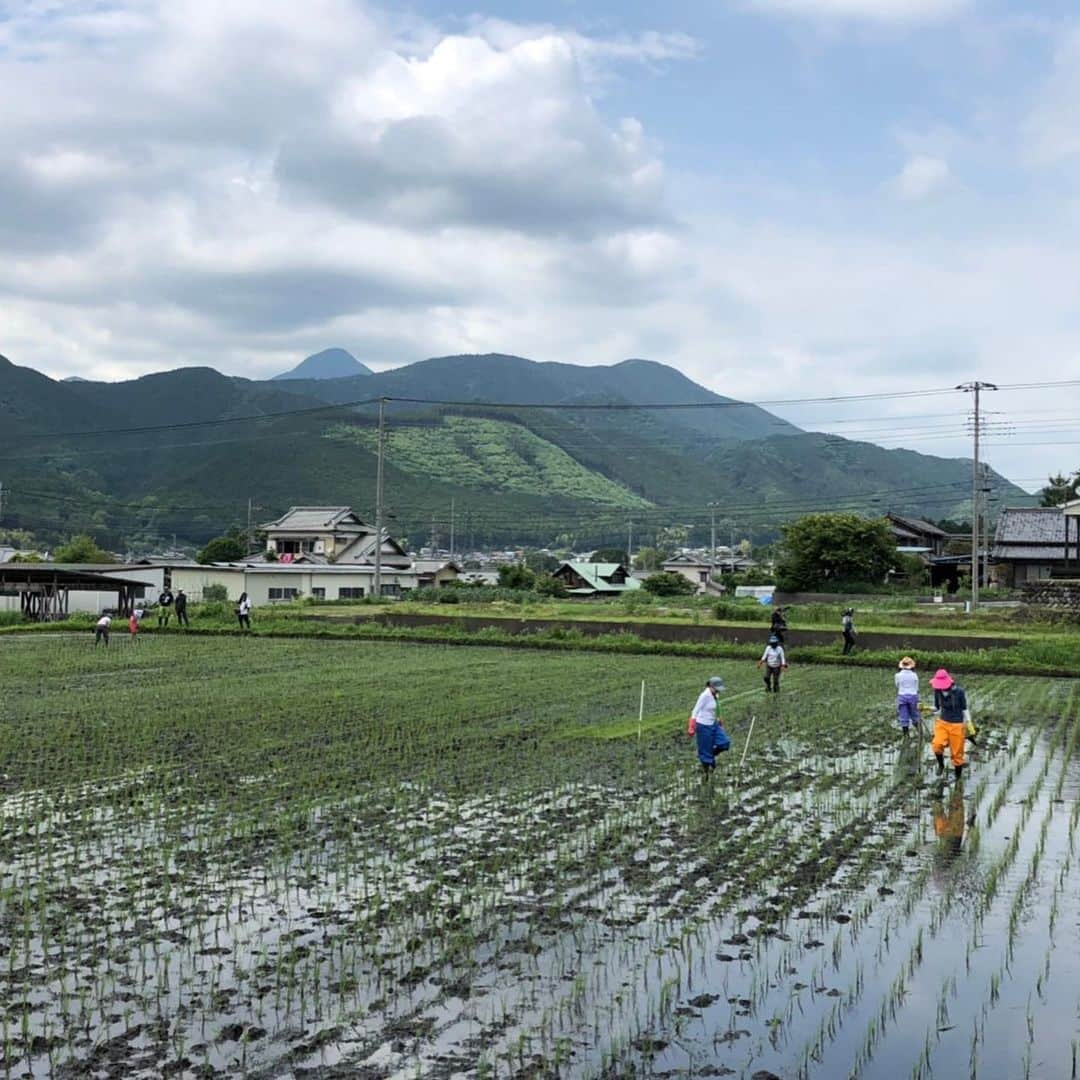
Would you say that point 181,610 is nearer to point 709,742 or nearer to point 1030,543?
point 709,742

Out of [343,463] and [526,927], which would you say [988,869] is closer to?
[526,927]

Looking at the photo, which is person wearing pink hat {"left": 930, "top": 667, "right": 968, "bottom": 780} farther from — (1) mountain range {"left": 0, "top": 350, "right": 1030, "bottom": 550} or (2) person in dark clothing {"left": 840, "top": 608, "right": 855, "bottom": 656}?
(1) mountain range {"left": 0, "top": 350, "right": 1030, "bottom": 550}

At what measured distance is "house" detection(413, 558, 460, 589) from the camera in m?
70.3

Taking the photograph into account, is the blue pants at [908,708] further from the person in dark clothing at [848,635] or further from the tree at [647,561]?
the tree at [647,561]

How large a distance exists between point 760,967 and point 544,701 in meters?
13.3

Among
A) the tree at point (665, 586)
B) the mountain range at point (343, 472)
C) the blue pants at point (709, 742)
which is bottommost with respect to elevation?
the blue pants at point (709, 742)

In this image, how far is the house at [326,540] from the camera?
238 ft

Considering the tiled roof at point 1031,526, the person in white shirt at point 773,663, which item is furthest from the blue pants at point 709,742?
the tiled roof at point 1031,526

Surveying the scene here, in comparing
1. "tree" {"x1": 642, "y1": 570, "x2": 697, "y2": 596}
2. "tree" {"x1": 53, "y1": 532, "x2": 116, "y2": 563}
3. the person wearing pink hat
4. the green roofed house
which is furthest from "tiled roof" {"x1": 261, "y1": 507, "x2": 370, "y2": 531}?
the person wearing pink hat

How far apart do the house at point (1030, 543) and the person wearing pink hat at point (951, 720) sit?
45.7 meters

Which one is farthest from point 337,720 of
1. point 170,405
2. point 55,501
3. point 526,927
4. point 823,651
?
point 170,405

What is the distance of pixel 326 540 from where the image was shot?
2928 inches

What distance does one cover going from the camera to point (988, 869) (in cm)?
943

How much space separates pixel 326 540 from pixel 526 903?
67.5m
